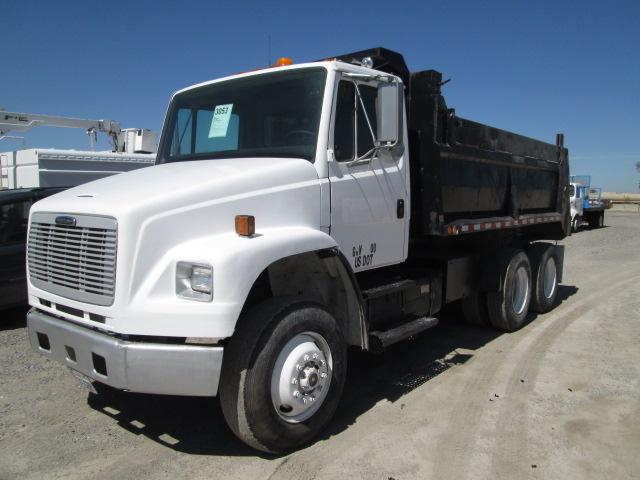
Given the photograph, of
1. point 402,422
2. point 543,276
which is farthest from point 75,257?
point 543,276

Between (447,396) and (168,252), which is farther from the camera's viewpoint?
(447,396)

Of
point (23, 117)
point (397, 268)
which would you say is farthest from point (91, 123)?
point (397, 268)

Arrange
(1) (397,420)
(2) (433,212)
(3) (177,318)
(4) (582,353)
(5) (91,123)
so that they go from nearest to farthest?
(3) (177,318), (1) (397,420), (2) (433,212), (4) (582,353), (5) (91,123)

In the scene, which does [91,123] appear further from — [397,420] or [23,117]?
[397,420]

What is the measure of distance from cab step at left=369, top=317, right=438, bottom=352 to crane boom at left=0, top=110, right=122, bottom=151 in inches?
411

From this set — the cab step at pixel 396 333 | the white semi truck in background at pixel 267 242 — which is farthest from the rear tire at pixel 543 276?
the cab step at pixel 396 333

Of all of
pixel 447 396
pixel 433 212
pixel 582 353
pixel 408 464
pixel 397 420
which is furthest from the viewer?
pixel 582 353

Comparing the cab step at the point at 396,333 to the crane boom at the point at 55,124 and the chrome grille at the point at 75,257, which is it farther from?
the crane boom at the point at 55,124

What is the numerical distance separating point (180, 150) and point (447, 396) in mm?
3254

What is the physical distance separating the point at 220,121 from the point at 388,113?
1.45m

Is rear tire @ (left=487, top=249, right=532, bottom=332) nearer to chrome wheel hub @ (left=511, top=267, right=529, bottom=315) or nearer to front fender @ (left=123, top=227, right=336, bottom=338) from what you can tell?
chrome wheel hub @ (left=511, top=267, right=529, bottom=315)

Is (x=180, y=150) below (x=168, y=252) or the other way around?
the other way around

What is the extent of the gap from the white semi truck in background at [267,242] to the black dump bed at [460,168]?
2 cm

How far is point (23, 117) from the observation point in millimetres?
11500
